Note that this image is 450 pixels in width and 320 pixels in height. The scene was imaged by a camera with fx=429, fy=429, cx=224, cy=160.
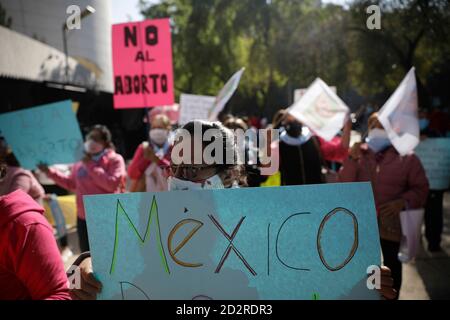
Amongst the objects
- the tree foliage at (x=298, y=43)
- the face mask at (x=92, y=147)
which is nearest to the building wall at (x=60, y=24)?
the face mask at (x=92, y=147)

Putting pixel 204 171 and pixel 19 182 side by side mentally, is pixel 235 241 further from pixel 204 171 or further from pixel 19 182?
pixel 19 182

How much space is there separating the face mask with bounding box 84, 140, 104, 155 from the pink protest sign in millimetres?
549

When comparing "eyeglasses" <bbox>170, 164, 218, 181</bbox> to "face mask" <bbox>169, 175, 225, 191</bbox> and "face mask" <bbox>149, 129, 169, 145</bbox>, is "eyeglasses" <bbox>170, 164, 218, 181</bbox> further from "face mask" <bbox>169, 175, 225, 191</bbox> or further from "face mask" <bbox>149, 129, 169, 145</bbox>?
"face mask" <bbox>149, 129, 169, 145</bbox>

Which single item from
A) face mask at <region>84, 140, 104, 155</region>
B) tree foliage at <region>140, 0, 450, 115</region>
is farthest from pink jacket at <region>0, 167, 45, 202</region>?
tree foliage at <region>140, 0, 450, 115</region>

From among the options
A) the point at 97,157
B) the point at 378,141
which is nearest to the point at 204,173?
the point at 378,141

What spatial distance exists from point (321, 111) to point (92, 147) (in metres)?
2.23

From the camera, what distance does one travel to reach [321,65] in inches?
609

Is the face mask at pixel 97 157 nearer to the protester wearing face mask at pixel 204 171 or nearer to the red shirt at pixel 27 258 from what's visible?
the protester wearing face mask at pixel 204 171

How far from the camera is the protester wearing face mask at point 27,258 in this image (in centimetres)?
135

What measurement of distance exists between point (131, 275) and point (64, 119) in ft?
8.62

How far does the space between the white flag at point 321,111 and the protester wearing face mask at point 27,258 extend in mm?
3076

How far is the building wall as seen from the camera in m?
4.35

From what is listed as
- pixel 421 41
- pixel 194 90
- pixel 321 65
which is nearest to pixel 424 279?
pixel 421 41
